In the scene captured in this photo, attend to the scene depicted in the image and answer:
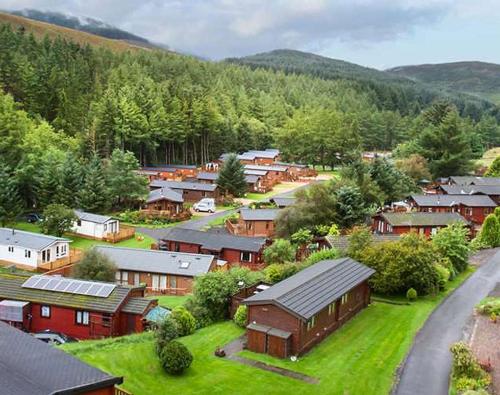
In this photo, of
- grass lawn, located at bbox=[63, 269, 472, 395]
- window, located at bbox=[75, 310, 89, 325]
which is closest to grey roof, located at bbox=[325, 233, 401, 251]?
grass lawn, located at bbox=[63, 269, 472, 395]

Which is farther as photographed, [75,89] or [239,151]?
[239,151]

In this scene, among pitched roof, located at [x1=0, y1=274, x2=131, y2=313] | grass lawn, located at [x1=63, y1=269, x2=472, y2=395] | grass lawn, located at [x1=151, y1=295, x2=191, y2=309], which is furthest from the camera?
grass lawn, located at [x1=151, y1=295, x2=191, y2=309]

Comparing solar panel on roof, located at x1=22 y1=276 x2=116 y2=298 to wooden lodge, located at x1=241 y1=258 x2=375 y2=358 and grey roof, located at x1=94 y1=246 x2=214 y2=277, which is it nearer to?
grey roof, located at x1=94 y1=246 x2=214 y2=277

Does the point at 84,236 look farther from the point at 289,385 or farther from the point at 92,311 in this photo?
the point at 289,385

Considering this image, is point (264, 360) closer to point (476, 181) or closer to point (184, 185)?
point (184, 185)

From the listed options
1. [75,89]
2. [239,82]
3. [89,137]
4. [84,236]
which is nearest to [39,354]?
[84,236]
